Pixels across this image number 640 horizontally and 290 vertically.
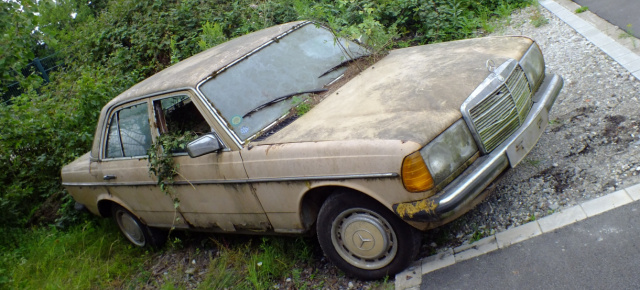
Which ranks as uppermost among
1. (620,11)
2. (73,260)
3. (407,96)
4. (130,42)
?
(130,42)

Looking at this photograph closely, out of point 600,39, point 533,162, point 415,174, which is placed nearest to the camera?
point 415,174

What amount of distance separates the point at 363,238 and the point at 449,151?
88 cm

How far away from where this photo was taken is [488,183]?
3.67 meters

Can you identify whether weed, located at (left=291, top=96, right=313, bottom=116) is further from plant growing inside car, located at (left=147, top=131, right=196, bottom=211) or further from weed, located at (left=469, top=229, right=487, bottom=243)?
weed, located at (left=469, top=229, right=487, bottom=243)

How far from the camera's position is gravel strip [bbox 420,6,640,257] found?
4.18 meters

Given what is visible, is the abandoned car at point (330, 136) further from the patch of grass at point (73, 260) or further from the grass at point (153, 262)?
the patch of grass at point (73, 260)

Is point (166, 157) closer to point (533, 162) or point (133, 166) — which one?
point (133, 166)

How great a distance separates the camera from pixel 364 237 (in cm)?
388

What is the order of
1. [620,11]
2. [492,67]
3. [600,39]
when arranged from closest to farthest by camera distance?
[492,67], [600,39], [620,11]

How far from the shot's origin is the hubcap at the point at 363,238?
12.5 ft

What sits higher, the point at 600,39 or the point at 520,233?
the point at 520,233

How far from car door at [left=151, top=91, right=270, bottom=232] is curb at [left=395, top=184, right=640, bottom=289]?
1.27m

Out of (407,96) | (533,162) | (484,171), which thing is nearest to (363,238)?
(484,171)

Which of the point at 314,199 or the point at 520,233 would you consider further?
the point at 314,199
